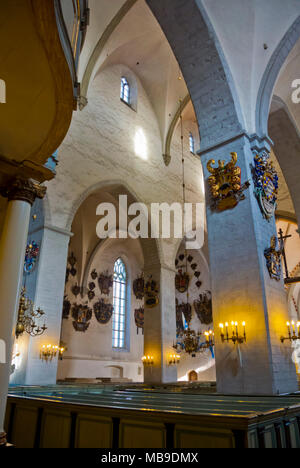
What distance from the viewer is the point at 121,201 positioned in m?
14.7

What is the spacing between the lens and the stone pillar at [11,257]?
328 cm

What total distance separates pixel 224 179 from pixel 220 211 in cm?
71

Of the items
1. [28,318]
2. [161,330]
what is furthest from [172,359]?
[28,318]

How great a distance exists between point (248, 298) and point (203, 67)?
5487 millimetres

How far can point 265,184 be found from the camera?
7.74m

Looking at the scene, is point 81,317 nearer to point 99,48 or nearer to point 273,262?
point 99,48

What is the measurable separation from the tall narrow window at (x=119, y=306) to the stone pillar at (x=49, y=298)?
29.3 ft

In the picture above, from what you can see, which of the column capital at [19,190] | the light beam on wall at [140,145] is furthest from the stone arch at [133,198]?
the column capital at [19,190]

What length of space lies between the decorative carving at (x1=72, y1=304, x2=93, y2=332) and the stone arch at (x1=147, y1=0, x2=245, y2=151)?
1137 centimetres

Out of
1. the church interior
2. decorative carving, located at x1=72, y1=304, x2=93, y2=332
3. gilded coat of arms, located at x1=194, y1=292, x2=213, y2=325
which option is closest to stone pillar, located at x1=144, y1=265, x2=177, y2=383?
the church interior

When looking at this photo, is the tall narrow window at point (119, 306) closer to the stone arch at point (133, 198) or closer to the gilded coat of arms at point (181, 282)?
the gilded coat of arms at point (181, 282)

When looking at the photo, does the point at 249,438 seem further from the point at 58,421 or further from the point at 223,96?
the point at 223,96

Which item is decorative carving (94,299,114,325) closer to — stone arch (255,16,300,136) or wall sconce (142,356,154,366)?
wall sconce (142,356,154,366)

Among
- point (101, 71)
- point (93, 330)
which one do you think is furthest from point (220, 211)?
point (93, 330)
